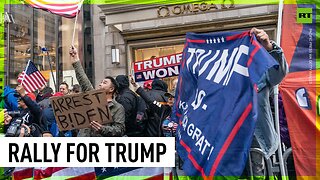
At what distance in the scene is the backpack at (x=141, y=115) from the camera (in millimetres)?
5277

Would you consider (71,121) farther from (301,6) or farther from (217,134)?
(301,6)

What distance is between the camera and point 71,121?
4.52m

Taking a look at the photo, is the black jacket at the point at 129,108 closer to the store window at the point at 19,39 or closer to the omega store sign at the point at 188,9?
the omega store sign at the point at 188,9

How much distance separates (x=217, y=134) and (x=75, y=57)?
2184 mm

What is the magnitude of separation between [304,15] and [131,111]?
2.27m

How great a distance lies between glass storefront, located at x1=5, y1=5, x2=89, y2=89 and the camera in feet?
41.7

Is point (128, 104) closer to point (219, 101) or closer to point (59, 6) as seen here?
point (219, 101)

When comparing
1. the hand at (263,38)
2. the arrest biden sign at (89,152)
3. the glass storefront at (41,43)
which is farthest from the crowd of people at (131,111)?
the glass storefront at (41,43)

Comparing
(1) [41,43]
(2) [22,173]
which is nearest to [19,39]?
(1) [41,43]

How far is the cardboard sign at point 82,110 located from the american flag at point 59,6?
9.96 feet

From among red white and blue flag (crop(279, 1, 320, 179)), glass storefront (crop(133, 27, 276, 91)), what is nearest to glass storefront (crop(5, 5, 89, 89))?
glass storefront (crop(133, 27, 276, 91))

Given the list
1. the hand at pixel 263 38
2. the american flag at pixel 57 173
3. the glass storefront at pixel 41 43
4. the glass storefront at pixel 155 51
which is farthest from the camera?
the glass storefront at pixel 41 43

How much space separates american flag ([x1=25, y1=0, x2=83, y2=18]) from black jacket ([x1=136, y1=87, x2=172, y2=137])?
2353 millimetres

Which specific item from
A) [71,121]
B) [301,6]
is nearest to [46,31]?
[71,121]
